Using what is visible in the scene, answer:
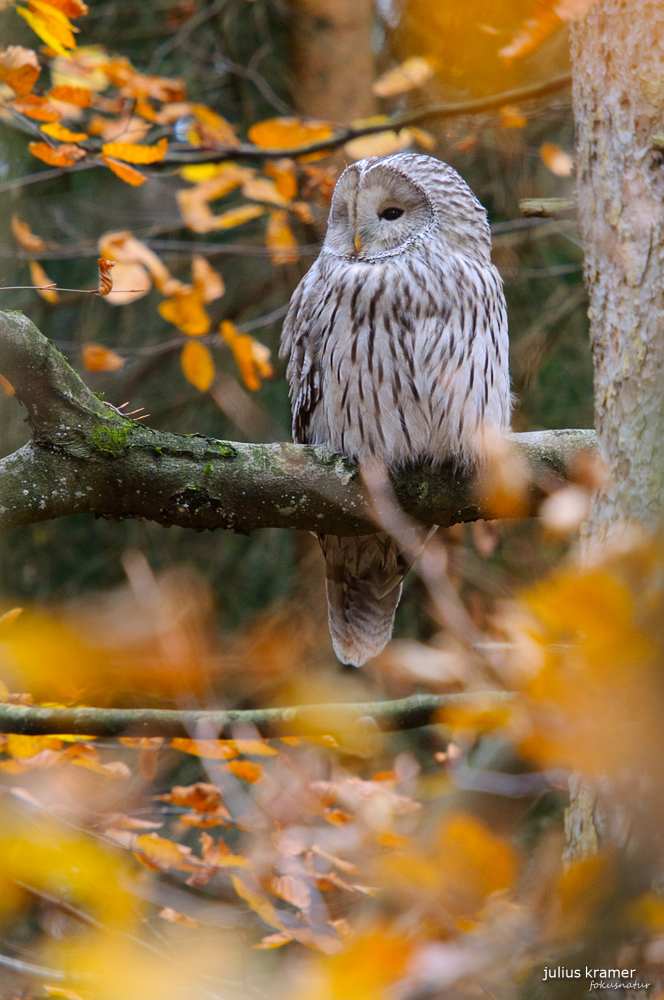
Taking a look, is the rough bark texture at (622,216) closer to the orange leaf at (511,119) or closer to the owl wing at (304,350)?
the owl wing at (304,350)

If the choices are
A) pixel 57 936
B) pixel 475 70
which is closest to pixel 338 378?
pixel 57 936

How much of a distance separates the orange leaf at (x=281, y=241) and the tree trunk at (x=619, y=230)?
1.93m

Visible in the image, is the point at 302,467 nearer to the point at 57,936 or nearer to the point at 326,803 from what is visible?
the point at 326,803

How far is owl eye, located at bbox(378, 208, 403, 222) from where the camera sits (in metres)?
3.02

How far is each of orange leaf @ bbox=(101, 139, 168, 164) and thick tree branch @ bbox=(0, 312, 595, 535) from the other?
1.18 metres

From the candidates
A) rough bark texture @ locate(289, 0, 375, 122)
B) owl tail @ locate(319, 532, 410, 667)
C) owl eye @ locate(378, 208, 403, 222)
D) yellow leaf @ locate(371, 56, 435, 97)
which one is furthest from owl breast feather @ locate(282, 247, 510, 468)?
rough bark texture @ locate(289, 0, 375, 122)

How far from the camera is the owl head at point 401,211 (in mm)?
2914

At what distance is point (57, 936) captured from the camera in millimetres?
3201

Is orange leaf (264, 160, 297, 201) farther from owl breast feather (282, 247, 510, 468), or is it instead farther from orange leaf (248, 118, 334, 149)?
owl breast feather (282, 247, 510, 468)

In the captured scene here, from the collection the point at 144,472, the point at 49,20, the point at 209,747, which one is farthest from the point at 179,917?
the point at 49,20

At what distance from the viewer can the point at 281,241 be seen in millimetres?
4250

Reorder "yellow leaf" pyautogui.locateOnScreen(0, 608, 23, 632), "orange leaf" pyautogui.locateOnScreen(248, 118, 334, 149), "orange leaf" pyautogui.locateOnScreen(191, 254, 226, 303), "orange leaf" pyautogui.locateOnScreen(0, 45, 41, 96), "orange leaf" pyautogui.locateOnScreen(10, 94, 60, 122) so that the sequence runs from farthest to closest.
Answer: "orange leaf" pyautogui.locateOnScreen(191, 254, 226, 303) < "orange leaf" pyautogui.locateOnScreen(248, 118, 334, 149) < "orange leaf" pyautogui.locateOnScreen(10, 94, 60, 122) < "orange leaf" pyautogui.locateOnScreen(0, 45, 41, 96) < "yellow leaf" pyautogui.locateOnScreen(0, 608, 23, 632)

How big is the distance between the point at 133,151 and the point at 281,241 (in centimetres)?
151

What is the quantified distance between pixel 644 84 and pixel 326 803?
8.02ft
